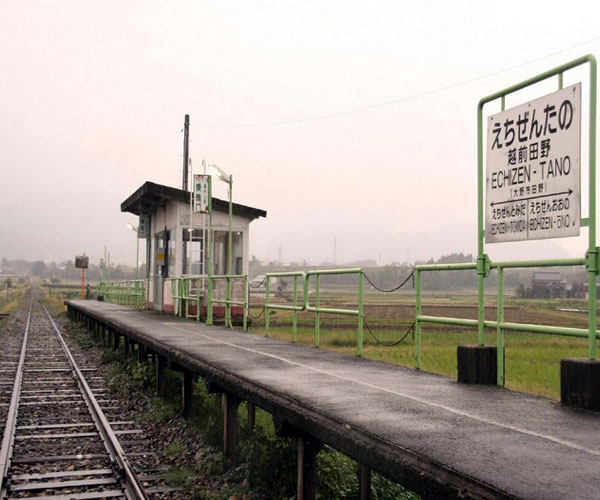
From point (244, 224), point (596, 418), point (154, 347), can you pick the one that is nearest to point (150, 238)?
point (244, 224)

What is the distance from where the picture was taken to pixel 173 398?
989 centimetres

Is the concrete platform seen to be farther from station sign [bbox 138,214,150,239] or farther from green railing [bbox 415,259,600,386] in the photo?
station sign [bbox 138,214,150,239]

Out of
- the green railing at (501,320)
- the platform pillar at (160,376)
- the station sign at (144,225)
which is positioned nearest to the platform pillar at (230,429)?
the green railing at (501,320)

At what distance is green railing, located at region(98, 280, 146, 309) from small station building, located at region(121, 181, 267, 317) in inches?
123

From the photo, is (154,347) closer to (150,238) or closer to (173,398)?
(173,398)

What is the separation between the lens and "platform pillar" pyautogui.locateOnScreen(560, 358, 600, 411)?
16.4 feet

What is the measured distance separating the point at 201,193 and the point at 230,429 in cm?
1244

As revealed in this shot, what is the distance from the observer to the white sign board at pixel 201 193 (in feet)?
60.8

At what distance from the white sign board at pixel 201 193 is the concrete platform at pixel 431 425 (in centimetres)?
1092

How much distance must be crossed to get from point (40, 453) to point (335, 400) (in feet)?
12.5

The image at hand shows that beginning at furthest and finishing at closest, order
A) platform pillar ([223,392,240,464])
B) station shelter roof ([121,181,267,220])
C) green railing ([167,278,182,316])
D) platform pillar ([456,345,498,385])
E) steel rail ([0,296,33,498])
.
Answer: station shelter roof ([121,181,267,220]) < green railing ([167,278,182,316]) < platform pillar ([223,392,240,464]) < steel rail ([0,296,33,498]) < platform pillar ([456,345,498,385])

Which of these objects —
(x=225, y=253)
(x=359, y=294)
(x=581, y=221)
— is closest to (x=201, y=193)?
(x=225, y=253)

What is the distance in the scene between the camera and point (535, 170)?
18.4ft

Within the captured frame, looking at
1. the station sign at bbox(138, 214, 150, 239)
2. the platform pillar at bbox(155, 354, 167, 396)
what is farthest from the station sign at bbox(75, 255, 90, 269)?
the platform pillar at bbox(155, 354, 167, 396)
